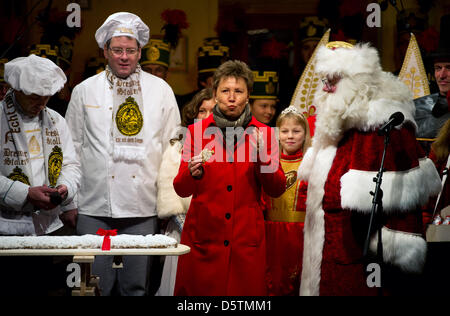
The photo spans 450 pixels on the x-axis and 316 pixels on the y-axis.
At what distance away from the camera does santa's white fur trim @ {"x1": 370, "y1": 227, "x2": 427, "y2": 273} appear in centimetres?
302

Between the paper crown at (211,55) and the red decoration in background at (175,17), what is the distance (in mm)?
287

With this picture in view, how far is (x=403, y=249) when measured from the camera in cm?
301

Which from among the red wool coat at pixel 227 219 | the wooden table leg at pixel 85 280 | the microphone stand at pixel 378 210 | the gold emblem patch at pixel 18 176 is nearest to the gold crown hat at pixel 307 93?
the red wool coat at pixel 227 219

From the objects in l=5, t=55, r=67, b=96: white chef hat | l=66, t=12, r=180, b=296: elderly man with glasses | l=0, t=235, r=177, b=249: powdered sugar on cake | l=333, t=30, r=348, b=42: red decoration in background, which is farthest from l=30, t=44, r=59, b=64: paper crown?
l=333, t=30, r=348, b=42: red decoration in background

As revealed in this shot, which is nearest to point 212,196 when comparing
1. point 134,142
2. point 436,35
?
point 134,142

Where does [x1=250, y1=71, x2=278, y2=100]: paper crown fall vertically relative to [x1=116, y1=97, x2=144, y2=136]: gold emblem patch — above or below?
above

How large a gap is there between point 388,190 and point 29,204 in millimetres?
2237

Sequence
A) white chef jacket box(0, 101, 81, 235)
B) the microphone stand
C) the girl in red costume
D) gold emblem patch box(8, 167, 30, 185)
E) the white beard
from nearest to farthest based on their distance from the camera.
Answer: the microphone stand, the white beard, white chef jacket box(0, 101, 81, 235), gold emblem patch box(8, 167, 30, 185), the girl in red costume

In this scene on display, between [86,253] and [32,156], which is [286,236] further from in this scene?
[32,156]

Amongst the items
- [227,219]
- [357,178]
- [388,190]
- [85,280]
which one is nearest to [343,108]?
[357,178]

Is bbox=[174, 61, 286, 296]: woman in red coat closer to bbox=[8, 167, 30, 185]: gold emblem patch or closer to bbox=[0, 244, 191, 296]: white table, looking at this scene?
bbox=[0, 244, 191, 296]: white table

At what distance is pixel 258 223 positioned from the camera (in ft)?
11.0

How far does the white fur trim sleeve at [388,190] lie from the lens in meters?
3.02

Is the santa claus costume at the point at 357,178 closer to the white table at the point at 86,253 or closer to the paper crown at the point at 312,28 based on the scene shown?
the white table at the point at 86,253
